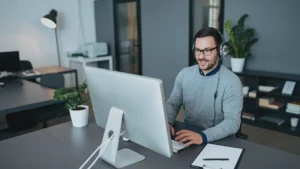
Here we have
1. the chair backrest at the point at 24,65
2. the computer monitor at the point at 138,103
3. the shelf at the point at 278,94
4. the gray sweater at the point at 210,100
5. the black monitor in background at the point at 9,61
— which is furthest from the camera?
the chair backrest at the point at 24,65

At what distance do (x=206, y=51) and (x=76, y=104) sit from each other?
85 centimetres

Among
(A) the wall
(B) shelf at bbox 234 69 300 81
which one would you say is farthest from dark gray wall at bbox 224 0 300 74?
(A) the wall

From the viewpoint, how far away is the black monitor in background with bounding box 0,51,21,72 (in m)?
3.72

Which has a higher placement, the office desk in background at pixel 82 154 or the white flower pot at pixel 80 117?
the white flower pot at pixel 80 117

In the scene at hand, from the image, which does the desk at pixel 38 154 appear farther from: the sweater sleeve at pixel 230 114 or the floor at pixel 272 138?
the floor at pixel 272 138

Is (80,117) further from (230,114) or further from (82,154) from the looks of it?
(230,114)

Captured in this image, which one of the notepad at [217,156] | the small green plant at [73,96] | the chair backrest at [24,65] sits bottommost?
the notepad at [217,156]

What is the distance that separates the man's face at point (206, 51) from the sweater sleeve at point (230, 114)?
0.19 metres

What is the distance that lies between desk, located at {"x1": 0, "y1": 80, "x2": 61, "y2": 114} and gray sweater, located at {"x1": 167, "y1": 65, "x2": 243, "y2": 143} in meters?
1.23

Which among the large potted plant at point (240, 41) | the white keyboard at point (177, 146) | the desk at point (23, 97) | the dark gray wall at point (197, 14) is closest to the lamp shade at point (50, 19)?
the desk at point (23, 97)

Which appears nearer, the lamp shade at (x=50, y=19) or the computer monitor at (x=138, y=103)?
the computer monitor at (x=138, y=103)

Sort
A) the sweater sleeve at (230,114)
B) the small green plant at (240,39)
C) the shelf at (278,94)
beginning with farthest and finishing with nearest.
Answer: the small green plant at (240,39) < the shelf at (278,94) < the sweater sleeve at (230,114)

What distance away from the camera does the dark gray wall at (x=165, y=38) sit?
4273 millimetres

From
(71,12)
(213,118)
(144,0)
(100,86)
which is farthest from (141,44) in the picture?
(100,86)
